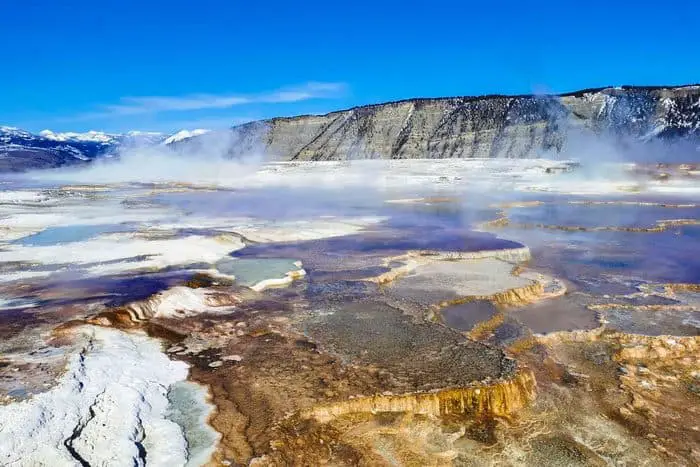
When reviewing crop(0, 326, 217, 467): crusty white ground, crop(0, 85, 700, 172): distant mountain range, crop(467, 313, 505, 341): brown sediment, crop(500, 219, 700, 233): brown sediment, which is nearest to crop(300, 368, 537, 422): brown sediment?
crop(0, 326, 217, 467): crusty white ground

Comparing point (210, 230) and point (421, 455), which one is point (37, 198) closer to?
point (210, 230)

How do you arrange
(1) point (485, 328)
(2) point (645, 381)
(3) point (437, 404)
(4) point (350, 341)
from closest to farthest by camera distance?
1. (3) point (437, 404)
2. (2) point (645, 381)
3. (4) point (350, 341)
4. (1) point (485, 328)

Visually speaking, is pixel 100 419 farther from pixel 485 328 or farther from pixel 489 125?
pixel 489 125

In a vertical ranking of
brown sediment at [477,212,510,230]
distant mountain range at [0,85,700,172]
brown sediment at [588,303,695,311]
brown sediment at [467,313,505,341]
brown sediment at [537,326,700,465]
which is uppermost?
distant mountain range at [0,85,700,172]

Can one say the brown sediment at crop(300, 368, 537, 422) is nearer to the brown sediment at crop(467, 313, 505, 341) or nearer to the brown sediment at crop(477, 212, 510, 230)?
the brown sediment at crop(467, 313, 505, 341)

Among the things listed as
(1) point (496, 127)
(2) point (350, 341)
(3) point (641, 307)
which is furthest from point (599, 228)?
(1) point (496, 127)

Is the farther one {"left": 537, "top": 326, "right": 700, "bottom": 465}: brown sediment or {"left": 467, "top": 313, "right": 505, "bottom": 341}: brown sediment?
{"left": 467, "top": 313, "right": 505, "bottom": 341}: brown sediment

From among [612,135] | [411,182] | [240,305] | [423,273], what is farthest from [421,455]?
[612,135]
